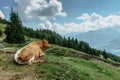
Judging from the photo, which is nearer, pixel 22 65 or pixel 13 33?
pixel 22 65

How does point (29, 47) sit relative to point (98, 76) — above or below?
above

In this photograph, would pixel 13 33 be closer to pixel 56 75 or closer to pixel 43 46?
pixel 43 46

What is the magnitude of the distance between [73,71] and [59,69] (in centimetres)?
93

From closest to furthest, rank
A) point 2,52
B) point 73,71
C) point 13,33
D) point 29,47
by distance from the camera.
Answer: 1. point 73,71
2. point 29,47
3. point 2,52
4. point 13,33

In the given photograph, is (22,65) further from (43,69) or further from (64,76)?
(64,76)

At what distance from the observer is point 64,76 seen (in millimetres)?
12727

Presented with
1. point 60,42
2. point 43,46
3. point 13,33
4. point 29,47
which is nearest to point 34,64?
point 29,47

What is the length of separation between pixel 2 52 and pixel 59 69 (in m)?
6.40

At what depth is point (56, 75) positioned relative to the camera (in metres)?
12.8

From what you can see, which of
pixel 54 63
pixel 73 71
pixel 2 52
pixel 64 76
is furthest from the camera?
pixel 2 52

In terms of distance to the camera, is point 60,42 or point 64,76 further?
point 60,42

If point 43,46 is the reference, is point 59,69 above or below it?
below

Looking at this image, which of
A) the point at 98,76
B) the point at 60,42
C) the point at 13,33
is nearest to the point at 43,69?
the point at 98,76

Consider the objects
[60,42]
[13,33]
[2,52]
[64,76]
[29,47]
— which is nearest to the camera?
[64,76]
